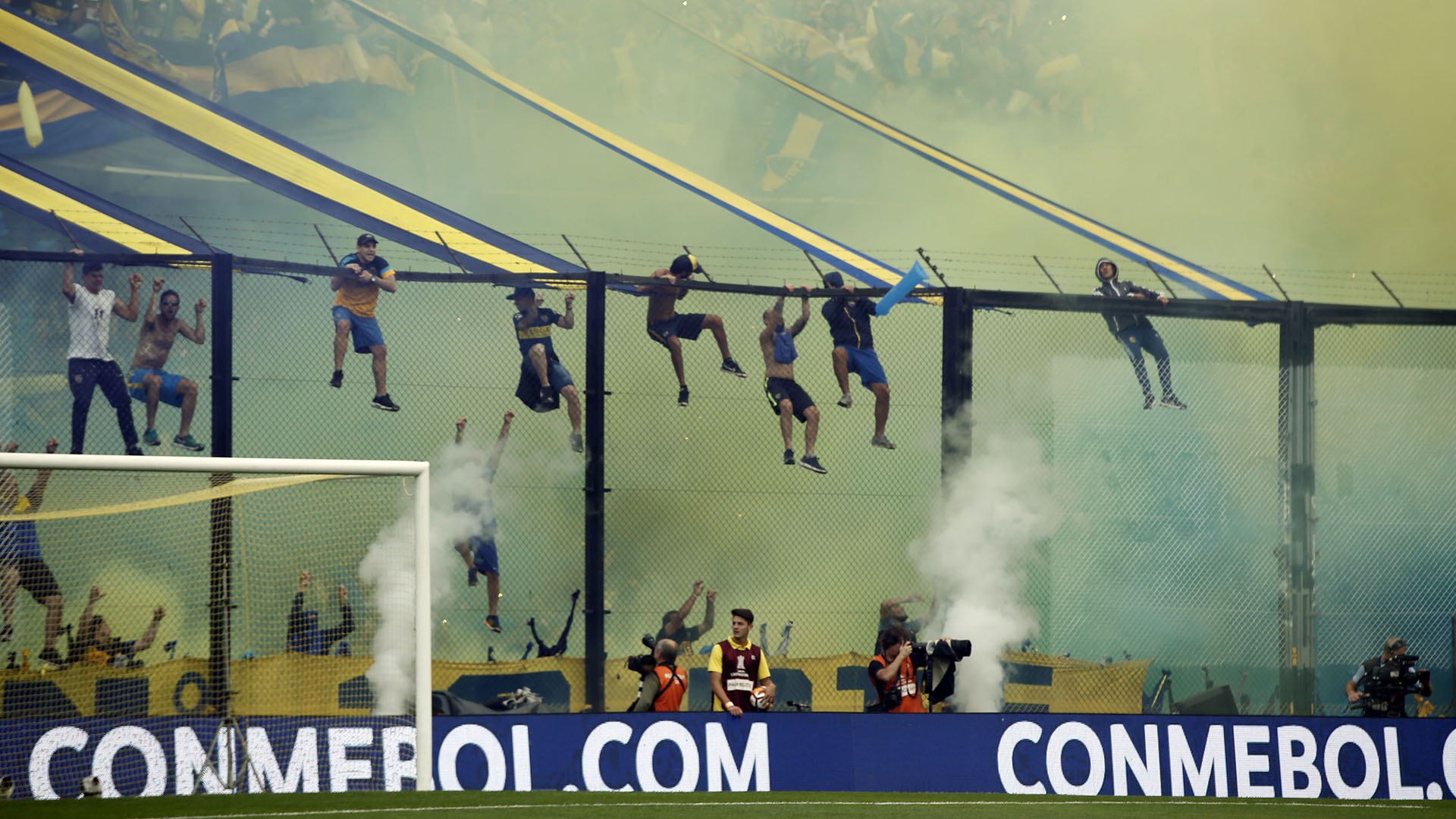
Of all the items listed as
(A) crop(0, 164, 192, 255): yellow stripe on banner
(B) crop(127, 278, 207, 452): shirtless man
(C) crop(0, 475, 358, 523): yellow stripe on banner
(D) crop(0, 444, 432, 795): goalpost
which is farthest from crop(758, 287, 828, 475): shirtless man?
(A) crop(0, 164, 192, 255): yellow stripe on banner

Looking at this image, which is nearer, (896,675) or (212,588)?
(212,588)

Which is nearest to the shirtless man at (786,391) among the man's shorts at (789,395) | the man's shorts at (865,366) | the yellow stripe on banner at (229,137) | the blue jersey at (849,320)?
the man's shorts at (789,395)

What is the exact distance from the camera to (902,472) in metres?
15.4

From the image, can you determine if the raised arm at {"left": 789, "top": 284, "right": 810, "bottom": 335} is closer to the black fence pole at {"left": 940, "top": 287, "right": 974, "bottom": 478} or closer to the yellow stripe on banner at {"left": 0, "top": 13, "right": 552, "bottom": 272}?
the black fence pole at {"left": 940, "top": 287, "right": 974, "bottom": 478}

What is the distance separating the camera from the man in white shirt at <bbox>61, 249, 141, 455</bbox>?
10.4 meters

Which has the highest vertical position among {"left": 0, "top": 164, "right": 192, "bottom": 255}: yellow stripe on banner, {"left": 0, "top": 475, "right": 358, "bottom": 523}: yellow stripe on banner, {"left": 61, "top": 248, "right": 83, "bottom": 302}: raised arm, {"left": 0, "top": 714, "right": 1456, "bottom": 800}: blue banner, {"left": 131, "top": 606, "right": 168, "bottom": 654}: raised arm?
{"left": 0, "top": 164, "right": 192, "bottom": 255}: yellow stripe on banner

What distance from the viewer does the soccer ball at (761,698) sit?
8547mm

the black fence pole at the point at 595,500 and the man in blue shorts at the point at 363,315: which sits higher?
the man in blue shorts at the point at 363,315

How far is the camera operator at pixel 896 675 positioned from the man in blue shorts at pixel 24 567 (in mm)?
5348

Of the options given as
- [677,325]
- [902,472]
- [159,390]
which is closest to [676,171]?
[902,472]

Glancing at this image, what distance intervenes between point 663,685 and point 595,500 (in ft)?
6.05

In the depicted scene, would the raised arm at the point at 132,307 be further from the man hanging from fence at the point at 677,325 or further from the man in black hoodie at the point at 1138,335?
the man in black hoodie at the point at 1138,335

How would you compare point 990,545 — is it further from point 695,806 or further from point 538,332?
point 695,806

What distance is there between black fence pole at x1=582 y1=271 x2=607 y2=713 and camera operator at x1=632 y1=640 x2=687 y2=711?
3.16 feet
